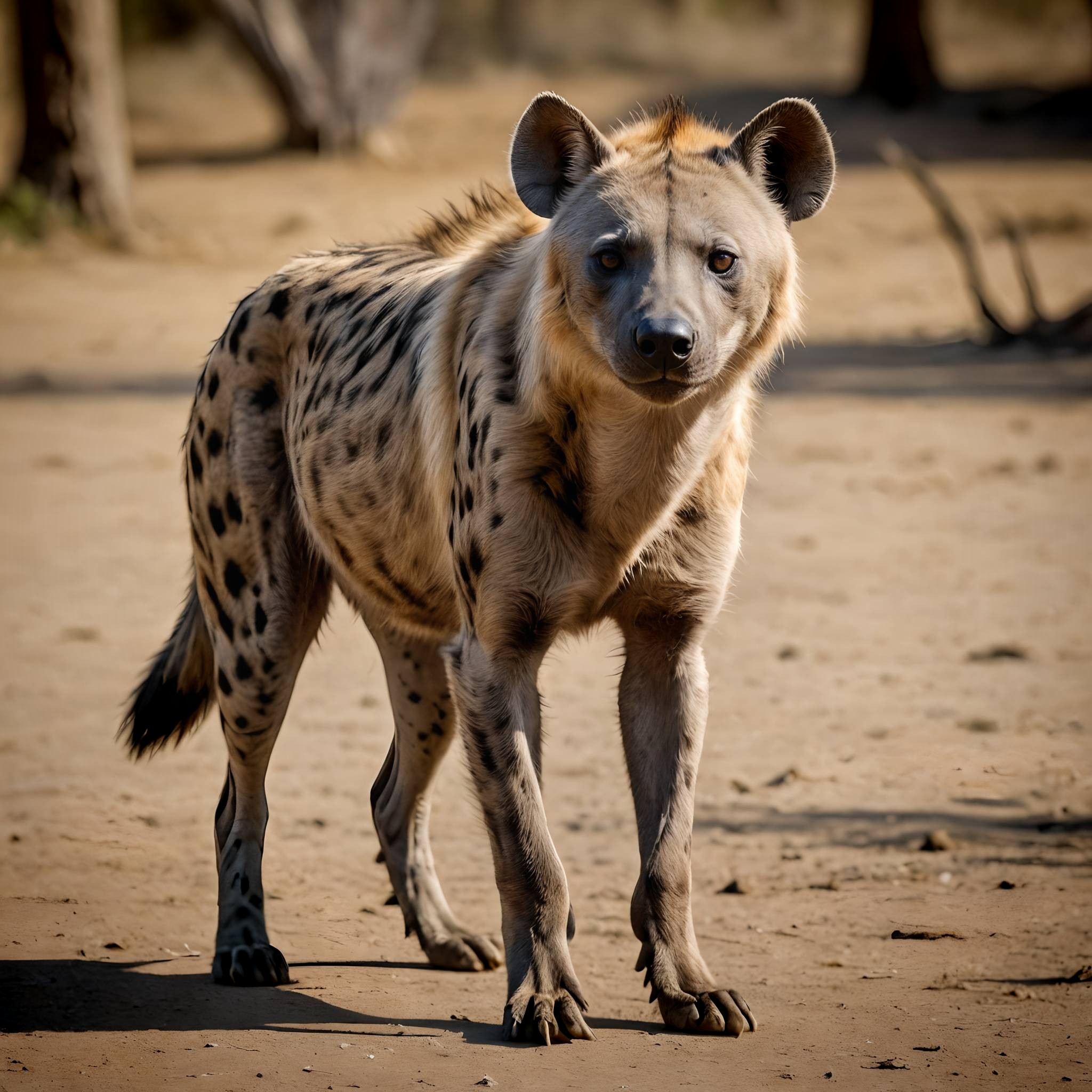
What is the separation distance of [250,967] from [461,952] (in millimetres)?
488

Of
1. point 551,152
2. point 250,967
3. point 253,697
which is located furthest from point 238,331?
point 250,967

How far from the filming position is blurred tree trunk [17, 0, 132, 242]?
41.8 ft

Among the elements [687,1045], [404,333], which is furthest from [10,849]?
[687,1045]

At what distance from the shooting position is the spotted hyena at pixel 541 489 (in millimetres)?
2947

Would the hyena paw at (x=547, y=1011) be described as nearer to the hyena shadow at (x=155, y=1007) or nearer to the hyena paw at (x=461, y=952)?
the hyena shadow at (x=155, y=1007)

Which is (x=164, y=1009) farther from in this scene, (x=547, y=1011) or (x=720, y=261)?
(x=720, y=261)

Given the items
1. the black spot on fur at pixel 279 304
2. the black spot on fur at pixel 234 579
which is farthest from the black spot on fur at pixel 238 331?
the black spot on fur at pixel 234 579

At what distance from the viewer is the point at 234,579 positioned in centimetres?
368

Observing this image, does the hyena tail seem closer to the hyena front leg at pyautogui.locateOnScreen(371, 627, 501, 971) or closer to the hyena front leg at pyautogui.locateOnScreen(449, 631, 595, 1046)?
the hyena front leg at pyautogui.locateOnScreen(371, 627, 501, 971)

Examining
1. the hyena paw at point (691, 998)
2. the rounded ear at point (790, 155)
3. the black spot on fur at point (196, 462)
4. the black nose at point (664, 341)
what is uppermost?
the rounded ear at point (790, 155)

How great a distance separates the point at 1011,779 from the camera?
444cm

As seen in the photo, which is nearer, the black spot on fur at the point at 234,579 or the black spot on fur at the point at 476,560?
the black spot on fur at the point at 476,560

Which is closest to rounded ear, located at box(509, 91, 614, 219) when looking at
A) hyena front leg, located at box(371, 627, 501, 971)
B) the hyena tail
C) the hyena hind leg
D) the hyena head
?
the hyena head

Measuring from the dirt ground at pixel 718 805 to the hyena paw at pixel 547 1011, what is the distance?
5 cm
